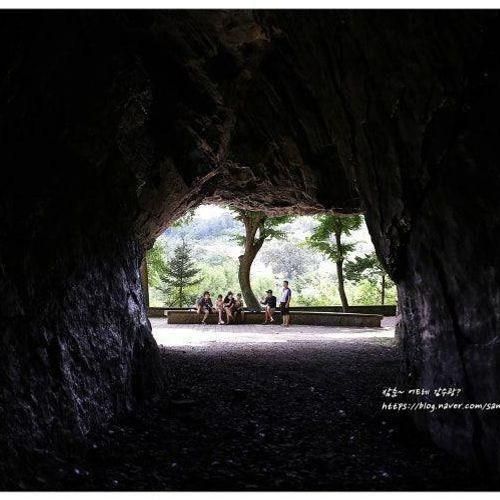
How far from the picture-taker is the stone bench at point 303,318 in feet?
61.9

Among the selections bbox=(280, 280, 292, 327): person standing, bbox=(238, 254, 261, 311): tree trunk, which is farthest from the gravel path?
bbox=(238, 254, 261, 311): tree trunk

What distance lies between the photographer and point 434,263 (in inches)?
Answer: 180

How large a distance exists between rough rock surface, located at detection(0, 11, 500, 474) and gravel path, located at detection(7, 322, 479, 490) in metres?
0.43

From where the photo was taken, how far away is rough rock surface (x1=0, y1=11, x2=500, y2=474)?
3.63 m

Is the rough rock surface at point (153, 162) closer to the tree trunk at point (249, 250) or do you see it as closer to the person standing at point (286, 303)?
the person standing at point (286, 303)

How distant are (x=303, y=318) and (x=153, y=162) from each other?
46.3 feet

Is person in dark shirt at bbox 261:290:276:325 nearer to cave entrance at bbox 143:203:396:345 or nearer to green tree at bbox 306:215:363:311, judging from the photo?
cave entrance at bbox 143:203:396:345

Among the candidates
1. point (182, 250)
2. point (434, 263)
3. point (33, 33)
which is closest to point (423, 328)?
point (434, 263)

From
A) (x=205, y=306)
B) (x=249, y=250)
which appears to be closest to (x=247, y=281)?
(x=249, y=250)

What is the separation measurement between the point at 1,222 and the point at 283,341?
11029 mm

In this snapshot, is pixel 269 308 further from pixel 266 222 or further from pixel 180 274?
pixel 180 274

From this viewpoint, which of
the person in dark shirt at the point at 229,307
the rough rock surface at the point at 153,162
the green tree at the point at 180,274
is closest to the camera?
the rough rock surface at the point at 153,162

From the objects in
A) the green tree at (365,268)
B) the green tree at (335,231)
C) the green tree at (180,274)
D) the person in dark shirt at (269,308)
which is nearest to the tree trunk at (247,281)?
the person in dark shirt at (269,308)

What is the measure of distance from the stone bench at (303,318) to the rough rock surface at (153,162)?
42.0 ft
